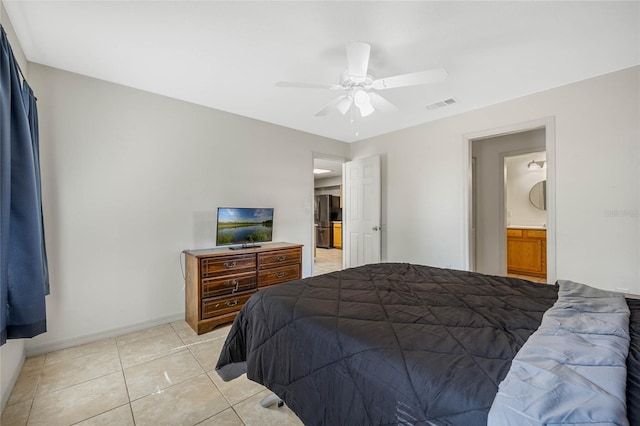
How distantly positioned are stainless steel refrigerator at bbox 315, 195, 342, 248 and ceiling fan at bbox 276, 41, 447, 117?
→ 256 inches

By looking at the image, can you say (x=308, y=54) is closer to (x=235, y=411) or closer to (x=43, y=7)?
(x=43, y=7)

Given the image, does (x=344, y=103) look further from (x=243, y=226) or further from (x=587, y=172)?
(x=587, y=172)

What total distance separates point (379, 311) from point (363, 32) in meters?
1.89

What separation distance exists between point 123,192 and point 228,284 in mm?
1433

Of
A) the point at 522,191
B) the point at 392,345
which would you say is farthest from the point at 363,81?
the point at 522,191

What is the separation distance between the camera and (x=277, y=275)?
337 centimetres

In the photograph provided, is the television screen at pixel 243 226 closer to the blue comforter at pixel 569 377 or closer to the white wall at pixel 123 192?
the white wall at pixel 123 192

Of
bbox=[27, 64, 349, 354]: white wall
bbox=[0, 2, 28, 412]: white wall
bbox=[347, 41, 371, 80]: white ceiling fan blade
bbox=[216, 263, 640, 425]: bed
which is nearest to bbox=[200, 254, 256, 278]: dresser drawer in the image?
bbox=[27, 64, 349, 354]: white wall

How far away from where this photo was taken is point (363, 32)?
192 cm

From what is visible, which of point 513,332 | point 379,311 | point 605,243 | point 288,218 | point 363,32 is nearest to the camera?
point 513,332

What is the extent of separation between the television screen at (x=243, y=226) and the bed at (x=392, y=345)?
4.96 ft

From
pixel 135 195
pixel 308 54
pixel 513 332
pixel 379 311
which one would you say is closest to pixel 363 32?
pixel 308 54

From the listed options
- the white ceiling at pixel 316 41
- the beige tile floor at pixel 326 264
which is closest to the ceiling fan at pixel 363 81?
the white ceiling at pixel 316 41

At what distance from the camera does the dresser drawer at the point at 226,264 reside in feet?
9.13
